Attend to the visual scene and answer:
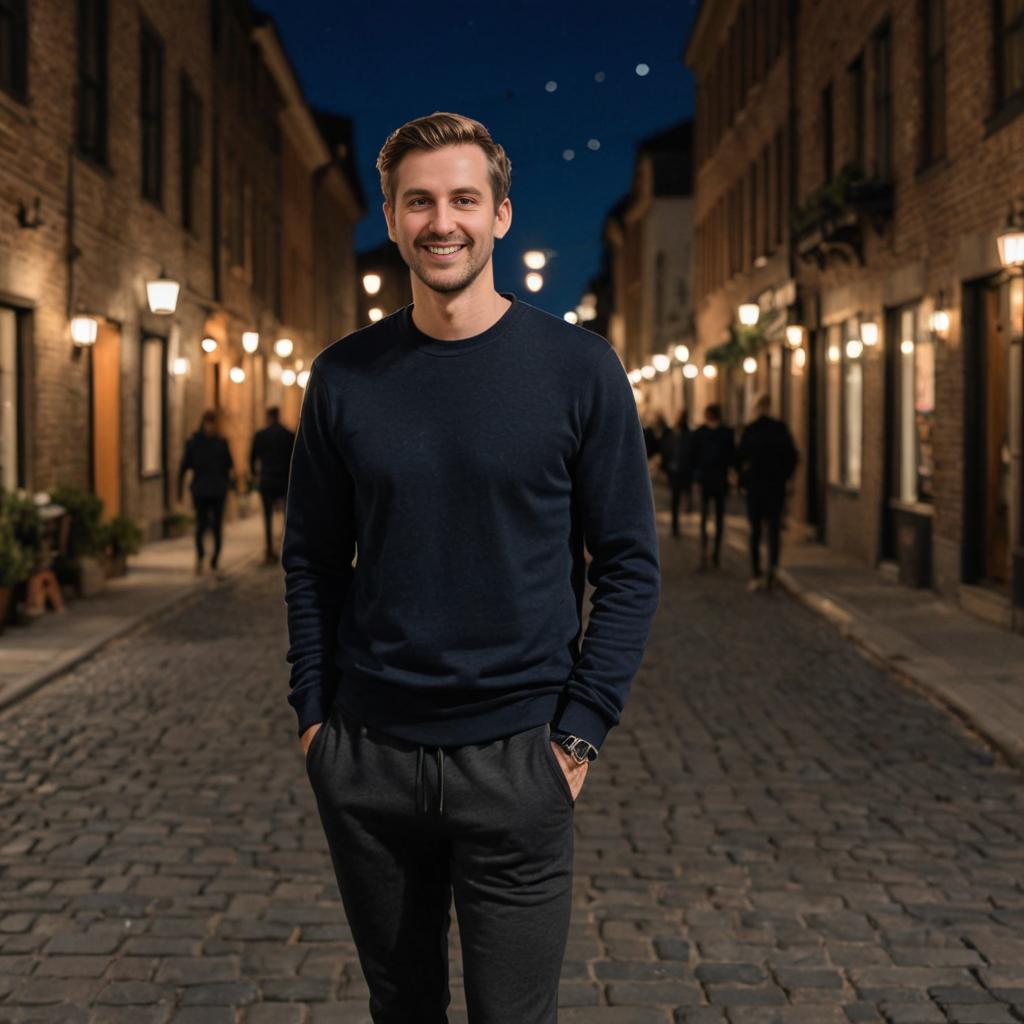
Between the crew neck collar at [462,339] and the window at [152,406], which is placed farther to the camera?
the window at [152,406]

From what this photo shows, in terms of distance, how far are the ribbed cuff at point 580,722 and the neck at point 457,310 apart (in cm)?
68

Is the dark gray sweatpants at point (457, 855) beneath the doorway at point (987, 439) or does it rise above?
beneath

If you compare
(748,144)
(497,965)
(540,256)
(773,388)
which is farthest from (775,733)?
(540,256)

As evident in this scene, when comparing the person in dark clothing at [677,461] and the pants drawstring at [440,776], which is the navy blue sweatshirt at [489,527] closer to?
the pants drawstring at [440,776]

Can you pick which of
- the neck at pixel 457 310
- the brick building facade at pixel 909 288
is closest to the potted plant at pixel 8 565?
the brick building facade at pixel 909 288

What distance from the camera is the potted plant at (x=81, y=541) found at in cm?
1474

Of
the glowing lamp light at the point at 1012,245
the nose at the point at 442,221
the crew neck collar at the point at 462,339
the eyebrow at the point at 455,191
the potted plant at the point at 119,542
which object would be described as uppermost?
the glowing lamp light at the point at 1012,245

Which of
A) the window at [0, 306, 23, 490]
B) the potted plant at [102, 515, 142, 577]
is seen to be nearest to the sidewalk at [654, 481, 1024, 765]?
the potted plant at [102, 515, 142, 577]

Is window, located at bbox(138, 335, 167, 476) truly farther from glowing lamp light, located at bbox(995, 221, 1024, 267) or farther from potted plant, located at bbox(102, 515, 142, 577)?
glowing lamp light, located at bbox(995, 221, 1024, 267)

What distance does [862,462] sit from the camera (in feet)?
62.9

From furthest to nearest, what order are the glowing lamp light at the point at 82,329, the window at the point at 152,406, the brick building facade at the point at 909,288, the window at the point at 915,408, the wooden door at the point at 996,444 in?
the window at the point at 152,406
the glowing lamp light at the point at 82,329
the window at the point at 915,408
the wooden door at the point at 996,444
the brick building facade at the point at 909,288

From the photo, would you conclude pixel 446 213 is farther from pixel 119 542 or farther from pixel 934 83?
pixel 934 83

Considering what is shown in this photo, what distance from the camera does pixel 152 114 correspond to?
21641 millimetres

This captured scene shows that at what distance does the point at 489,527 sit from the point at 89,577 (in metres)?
12.9
